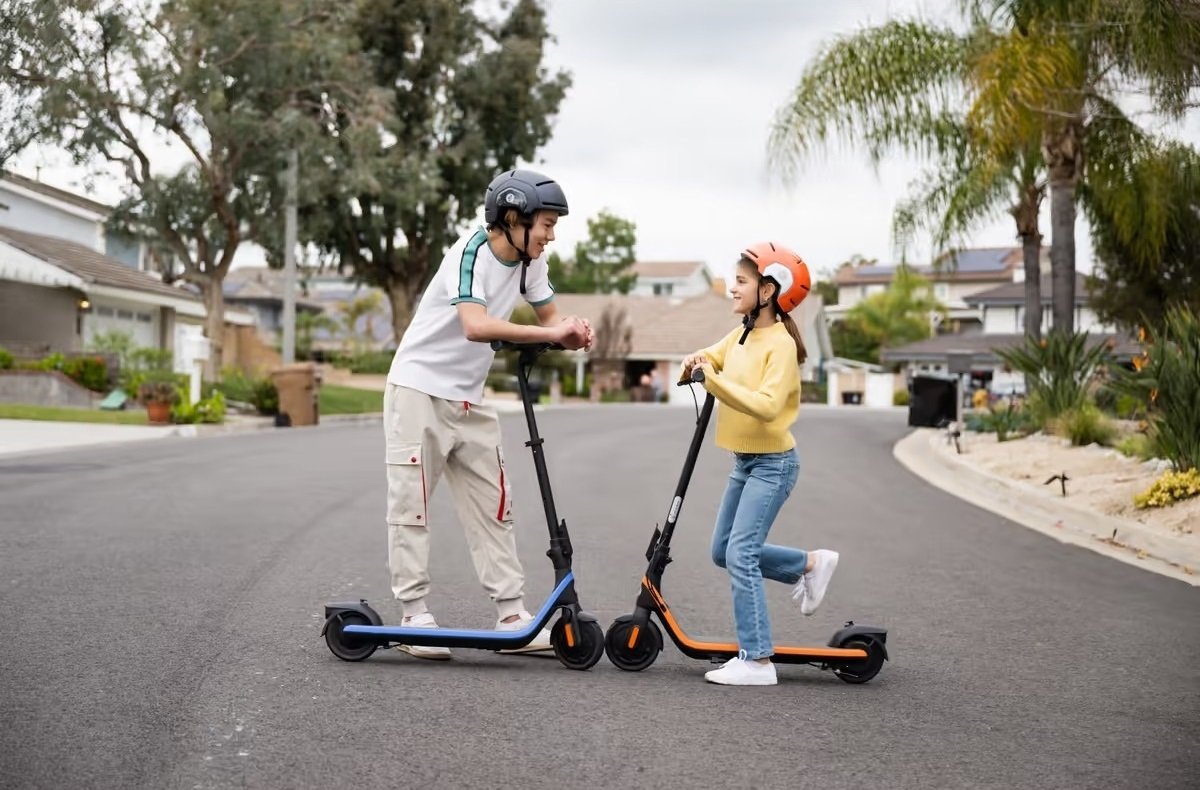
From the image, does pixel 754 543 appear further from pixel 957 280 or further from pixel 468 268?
pixel 957 280

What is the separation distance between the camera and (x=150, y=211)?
31672mm

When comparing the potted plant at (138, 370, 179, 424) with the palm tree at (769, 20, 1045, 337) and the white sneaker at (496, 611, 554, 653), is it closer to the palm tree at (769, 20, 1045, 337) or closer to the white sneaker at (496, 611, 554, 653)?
the palm tree at (769, 20, 1045, 337)

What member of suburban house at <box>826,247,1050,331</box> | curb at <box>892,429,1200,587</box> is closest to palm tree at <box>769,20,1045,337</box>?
curb at <box>892,429,1200,587</box>

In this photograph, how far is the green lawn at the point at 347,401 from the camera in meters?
32.9

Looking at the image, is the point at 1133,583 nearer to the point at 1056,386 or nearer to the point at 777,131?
the point at 1056,386

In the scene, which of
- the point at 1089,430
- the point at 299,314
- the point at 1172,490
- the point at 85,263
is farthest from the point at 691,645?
the point at 299,314

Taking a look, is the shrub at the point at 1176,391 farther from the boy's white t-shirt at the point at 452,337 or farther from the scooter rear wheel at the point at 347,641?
the scooter rear wheel at the point at 347,641

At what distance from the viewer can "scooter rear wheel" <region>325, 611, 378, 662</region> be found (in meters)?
5.47

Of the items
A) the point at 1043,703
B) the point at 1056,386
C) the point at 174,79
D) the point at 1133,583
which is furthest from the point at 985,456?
the point at 174,79

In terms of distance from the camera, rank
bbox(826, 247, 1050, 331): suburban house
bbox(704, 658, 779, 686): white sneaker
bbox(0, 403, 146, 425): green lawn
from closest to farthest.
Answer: bbox(704, 658, 779, 686): white sneaker → bbox(0, 403, 146, 425): green lawn → bbox(826, 247, 1050, 331): suburban house

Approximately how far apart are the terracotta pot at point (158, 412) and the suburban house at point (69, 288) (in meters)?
5.85

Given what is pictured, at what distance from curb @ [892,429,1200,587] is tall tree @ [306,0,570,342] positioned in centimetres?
2777

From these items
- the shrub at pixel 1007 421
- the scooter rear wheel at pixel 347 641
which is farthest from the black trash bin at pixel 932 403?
the scooter rear wheel at pixel 347 641

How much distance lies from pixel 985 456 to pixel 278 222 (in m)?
20.9
